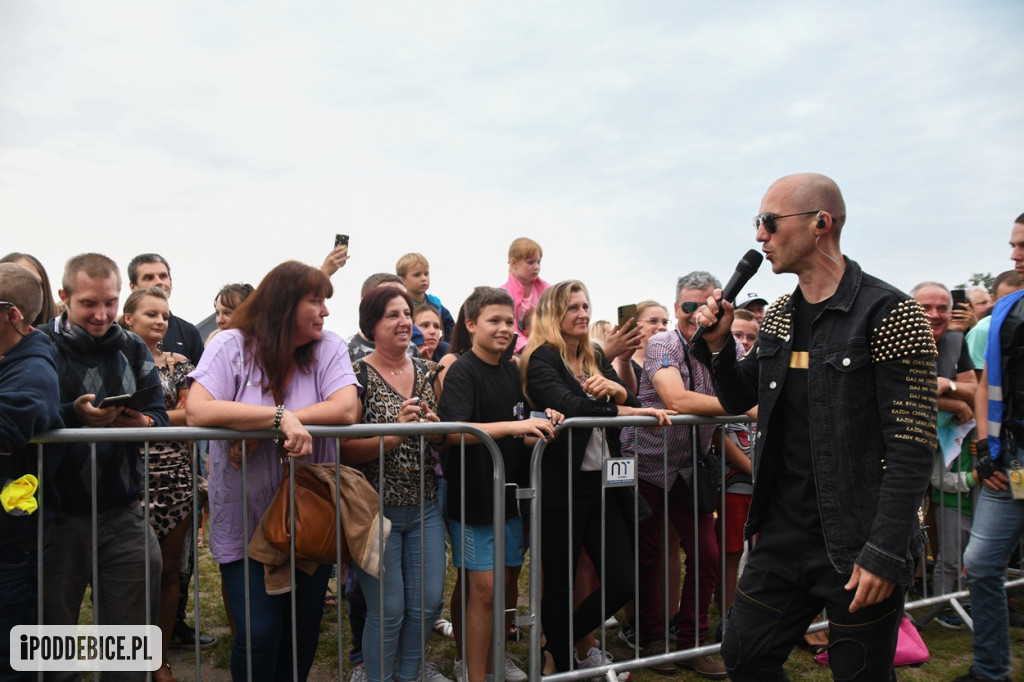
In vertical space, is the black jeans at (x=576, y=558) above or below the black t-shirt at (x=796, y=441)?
below

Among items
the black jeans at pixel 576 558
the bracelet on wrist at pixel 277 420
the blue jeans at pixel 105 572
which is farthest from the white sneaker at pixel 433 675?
the bracelet on wrist at pixel 277 420

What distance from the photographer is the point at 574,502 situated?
4.22 m

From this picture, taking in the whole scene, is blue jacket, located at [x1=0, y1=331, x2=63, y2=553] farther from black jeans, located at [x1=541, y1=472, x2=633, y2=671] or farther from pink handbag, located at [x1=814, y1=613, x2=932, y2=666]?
pink handbag, located at [x1=814, y1=613, x2=932, y2=666]

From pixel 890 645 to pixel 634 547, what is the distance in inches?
70.3

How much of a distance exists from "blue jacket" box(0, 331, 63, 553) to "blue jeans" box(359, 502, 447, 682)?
1390 mm

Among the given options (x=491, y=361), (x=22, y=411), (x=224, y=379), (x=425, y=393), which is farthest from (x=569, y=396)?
(x=22, y=411)

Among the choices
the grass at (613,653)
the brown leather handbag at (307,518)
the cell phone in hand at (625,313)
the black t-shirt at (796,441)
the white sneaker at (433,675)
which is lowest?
the grass at (613,653)

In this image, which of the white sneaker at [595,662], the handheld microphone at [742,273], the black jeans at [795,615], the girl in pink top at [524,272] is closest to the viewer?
the black jeans at [795,615]

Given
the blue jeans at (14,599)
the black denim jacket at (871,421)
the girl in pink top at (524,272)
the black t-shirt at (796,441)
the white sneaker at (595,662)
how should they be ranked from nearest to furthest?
the black denim jacket at (871,421), the black t-shirt at (796,441), the blue jeans at (14,599), the white sneaker at (595,662), the girl in pink top at (524,272)

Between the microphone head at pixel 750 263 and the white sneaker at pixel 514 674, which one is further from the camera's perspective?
the white sneaker at pixel 514 674

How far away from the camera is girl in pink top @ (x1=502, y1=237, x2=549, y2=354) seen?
21.9ft

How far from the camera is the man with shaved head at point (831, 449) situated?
2566 millimetres

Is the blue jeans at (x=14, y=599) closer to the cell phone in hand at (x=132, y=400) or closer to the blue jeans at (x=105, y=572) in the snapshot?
the blue jeans at (x=105, y=572)

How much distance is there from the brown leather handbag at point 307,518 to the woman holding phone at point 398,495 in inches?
10.2
